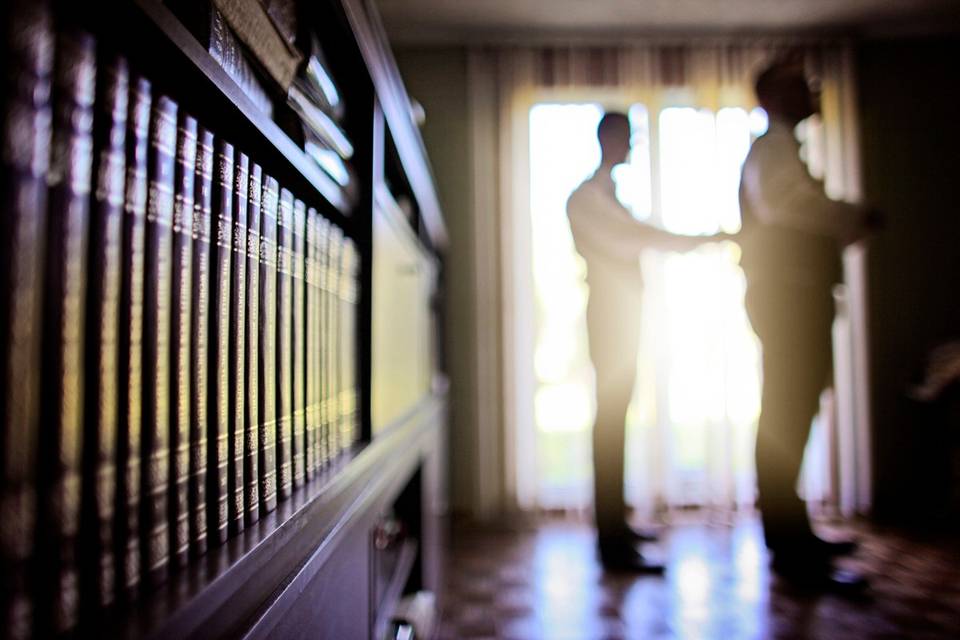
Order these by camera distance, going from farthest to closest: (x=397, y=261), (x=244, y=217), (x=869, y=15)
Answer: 1. (x=869, y=15)
2. (x=397, y=261)
3. (x=244, y=217)

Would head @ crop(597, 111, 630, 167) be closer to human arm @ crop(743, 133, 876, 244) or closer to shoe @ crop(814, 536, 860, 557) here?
human arm @ crop(743, 133, 876, 244)

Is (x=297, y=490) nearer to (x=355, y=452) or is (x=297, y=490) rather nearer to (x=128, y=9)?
(x=355, y=452)

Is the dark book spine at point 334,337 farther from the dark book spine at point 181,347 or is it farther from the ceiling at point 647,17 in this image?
the ceiling at point 647,17

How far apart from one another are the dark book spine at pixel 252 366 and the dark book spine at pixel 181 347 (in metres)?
0.07

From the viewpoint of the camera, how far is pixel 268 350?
0.43 metres

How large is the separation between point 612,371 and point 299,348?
4.60ft

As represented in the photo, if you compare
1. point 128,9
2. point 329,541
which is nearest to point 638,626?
point 329,541

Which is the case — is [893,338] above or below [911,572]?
above

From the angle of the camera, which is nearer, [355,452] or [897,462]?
[355,452]

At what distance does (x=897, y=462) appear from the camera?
2.51 m

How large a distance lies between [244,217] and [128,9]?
0.14 metres

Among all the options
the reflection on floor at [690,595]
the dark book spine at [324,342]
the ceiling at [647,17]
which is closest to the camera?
the dark book spine at [324,342]

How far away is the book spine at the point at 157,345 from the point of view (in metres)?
0.29

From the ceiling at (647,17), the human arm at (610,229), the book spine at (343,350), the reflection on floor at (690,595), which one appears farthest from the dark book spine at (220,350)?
the ceiling at (647,17)
